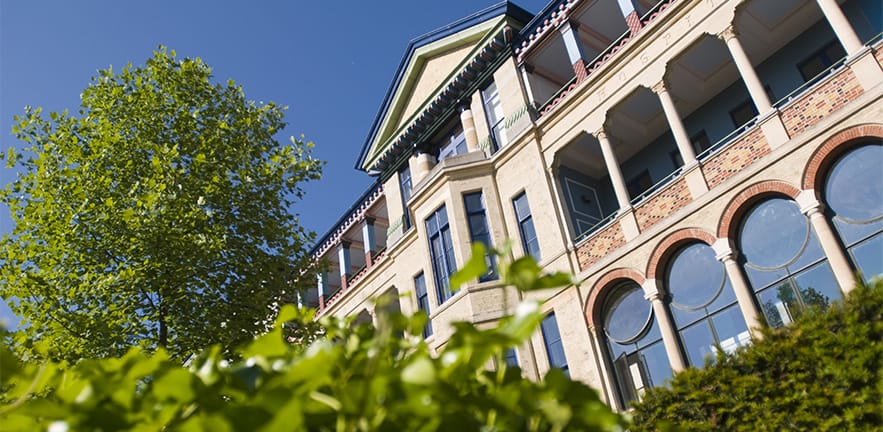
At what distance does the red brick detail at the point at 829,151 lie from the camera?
11.4 metres

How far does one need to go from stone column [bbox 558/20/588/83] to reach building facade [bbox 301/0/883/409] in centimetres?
7

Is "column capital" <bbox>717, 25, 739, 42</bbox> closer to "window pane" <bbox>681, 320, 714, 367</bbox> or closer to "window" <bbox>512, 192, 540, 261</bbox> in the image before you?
"window pane" <bbox>681, 320, 714, 367</bbox>

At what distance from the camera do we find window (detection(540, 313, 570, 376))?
16.0m

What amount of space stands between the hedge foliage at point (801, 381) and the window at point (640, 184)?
31.8 feet

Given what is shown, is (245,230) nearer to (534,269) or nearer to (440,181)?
(440,181)

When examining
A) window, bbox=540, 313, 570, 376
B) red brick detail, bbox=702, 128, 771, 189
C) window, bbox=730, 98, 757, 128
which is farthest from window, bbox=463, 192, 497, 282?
window, bbox=730, 98, 757, 128

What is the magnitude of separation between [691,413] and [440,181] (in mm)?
11281

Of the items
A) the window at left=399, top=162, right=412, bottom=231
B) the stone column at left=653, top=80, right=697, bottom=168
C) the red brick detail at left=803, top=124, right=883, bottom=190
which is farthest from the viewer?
the window at left=399, top=162, right=412, bottom=231

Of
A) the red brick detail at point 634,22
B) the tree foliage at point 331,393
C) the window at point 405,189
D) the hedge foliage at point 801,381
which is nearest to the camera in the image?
the tree foliage at point 331,393

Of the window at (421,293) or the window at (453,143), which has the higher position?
the window at (453,143)

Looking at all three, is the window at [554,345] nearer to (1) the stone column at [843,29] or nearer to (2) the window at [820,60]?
(2) the window at [820,60]

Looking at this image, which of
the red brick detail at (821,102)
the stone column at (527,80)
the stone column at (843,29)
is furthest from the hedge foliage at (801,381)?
the stone column at (527,80)

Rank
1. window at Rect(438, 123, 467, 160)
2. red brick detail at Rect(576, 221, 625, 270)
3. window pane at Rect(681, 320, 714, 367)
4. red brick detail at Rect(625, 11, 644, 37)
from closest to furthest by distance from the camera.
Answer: window pane at Rect(681, 320, 714, 367)
red brick detail at Rect(576, 221, 625, 270)
red brick detail at Rect(625, 11, 644, 37)
window at Rect(438, 123, 467, 160)

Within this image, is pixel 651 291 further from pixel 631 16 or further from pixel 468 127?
pixel 468 127
